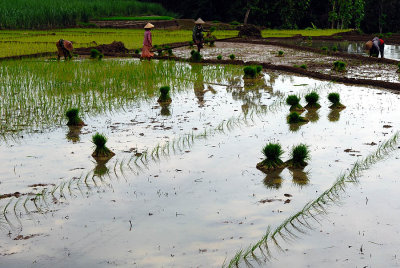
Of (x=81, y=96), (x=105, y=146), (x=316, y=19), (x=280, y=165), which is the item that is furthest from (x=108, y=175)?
(x=316, y=19)

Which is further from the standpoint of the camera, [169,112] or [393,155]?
[169,112]

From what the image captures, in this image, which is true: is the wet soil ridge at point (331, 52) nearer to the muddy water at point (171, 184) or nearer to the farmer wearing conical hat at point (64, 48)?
the muddy water at point (171, 184)

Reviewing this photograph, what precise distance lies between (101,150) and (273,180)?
1.86m

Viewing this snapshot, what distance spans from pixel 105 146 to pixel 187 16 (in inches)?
1277

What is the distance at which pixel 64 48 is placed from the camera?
13.7 meters

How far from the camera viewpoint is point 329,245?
344cm

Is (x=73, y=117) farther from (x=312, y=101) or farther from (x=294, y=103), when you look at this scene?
(x=312, y=101)

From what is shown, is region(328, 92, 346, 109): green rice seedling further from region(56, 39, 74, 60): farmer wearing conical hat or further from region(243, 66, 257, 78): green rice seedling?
region(56, 39, 74, 60): farmer wearing conical hat

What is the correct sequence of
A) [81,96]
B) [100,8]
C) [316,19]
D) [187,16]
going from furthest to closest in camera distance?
[187,16], [316,19], [100,8], [81,96]

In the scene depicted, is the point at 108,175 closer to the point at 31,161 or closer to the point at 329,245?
the point at 31,161

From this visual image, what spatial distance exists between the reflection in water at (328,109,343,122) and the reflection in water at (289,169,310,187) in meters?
2.31

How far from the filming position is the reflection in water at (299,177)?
4680mm

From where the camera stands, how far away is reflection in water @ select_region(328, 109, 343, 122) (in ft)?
23.4

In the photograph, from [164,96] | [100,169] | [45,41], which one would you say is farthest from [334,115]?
[45,41]
